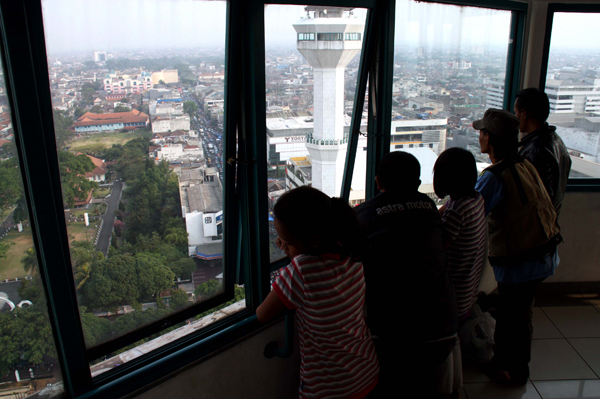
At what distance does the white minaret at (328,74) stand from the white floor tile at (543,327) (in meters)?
1.94

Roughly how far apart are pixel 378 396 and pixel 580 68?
3215 millimetres

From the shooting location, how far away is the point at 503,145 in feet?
7.71

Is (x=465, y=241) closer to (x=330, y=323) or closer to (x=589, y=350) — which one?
(x=330, y=323)

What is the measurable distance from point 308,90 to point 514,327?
1.80 m

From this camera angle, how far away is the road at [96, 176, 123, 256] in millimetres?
1728

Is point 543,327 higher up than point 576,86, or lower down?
lower down

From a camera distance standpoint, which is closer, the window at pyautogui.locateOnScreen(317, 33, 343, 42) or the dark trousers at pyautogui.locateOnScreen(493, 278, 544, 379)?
the window at pyautogui.locateOnScreen(317, 33, 343, 42)

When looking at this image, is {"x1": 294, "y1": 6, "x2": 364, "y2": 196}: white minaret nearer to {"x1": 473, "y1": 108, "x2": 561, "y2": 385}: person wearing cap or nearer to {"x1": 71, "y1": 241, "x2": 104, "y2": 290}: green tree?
{"x1": 473, "y1": 108, "x2": 561, "y2": 385}: person wearing cap

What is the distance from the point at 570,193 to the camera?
3824 mm

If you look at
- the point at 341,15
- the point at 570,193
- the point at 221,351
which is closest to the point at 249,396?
the point at 221,351

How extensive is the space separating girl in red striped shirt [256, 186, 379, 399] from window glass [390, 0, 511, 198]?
1622 millimetres

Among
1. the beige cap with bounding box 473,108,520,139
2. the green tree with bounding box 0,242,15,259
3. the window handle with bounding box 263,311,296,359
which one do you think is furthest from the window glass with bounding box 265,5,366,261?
the green tree with bounding box 0,242,15,259

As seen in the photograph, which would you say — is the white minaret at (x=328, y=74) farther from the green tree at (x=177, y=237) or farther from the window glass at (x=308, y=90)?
the green tree at (x=177, y=237)

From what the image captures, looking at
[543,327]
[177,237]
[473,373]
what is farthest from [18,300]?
[543,327]
